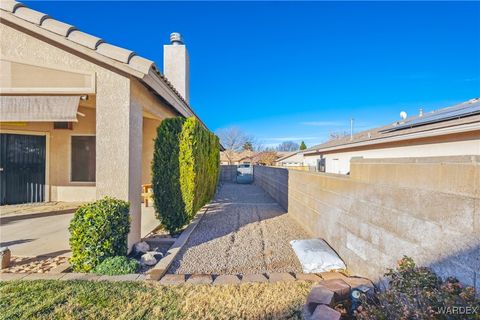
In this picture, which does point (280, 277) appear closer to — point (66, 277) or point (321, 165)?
point (66, 277)

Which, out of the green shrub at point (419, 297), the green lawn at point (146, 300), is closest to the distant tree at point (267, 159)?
the green lawn at point (146, 300)

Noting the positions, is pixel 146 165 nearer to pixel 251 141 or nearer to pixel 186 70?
pixel 186 70

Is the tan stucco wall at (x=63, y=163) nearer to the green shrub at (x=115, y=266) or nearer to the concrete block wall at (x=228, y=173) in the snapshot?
the green shrub at (x=115, y=266)

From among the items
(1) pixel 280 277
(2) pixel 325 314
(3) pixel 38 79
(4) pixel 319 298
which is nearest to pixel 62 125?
(3) pixel 38 79

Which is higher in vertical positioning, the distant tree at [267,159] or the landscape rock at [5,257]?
the distant tree at [267,159]

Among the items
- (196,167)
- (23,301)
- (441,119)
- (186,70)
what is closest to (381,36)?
(441,119)

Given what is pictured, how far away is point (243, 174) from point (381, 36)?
1719 centimetres

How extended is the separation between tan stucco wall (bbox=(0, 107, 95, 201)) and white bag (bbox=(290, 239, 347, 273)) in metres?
9.49

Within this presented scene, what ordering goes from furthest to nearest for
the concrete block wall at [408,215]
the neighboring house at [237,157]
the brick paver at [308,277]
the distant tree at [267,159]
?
the neighboring house at [237,157], the distant tree at [267,159], the brick paver at [308,277], the concrete block wall at [408,215]

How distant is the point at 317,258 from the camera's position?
5098 mm

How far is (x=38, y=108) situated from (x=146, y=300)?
475 centimetres

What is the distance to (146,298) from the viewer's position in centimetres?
383

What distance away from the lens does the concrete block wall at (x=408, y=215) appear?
8.32ft

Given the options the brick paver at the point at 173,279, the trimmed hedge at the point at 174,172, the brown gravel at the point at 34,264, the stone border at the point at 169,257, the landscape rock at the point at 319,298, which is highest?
the trimmed hedge at the point at 174,172
